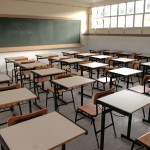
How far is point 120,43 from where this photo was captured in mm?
8312

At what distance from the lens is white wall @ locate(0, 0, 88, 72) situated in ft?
23.9

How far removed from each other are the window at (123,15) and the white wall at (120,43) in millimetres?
546

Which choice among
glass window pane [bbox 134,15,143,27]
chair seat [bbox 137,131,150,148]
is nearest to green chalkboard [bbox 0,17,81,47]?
glass window pane [bbox 134,15,143,27]

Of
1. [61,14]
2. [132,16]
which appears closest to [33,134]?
[132,16]

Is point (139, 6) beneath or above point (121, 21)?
above

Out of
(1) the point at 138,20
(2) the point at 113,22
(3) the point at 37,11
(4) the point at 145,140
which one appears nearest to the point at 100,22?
(2) the point at 113,22

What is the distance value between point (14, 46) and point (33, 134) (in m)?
6.63

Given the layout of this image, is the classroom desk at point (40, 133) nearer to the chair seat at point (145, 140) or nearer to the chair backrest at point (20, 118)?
the chair backrest at point (20, 118)

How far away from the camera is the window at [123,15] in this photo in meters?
7.25

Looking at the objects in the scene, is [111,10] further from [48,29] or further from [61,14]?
[48,29]

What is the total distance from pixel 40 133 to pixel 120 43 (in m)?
7.29

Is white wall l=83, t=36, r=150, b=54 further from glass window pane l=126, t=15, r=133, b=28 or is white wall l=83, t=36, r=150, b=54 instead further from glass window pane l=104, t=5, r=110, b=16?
glass window pane l=104, t=5, r=110, b=16

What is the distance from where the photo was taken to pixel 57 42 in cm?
891

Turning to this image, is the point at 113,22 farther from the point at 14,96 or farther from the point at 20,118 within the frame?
the point at 20,118
